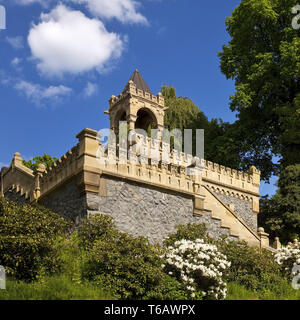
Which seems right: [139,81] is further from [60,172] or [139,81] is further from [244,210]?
[60,172]

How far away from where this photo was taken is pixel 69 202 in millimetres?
15750

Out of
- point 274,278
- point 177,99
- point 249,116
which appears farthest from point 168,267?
point 177,99

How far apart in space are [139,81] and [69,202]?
2111cm

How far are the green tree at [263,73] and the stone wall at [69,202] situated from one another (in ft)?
53.2

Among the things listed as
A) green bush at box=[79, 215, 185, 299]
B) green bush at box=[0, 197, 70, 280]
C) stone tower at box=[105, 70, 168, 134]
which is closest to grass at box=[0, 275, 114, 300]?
green bush at box=[0, 197, 70, 280]

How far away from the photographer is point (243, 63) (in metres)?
31.5

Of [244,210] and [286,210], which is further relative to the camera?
[244,210]

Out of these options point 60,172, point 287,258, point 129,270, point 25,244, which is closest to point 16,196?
point 60,172

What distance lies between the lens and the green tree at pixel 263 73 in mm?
29392

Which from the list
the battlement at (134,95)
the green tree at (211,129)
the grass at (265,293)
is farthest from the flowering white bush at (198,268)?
the battlement at (134,95)

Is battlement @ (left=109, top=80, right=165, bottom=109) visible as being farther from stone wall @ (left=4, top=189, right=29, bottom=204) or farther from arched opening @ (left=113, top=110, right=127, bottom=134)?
stone wall @ (left=4, top=189, right=29, bottom=204)

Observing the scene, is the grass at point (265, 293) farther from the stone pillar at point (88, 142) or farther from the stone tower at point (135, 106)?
the stone tower at point (135, 106)

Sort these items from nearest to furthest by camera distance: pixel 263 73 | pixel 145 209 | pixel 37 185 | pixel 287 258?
pixel 287 258 < pixel 145 209 < pixel 37 185 < pixel 263 73

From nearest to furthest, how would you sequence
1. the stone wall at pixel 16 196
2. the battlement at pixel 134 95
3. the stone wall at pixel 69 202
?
the stone wall at pixel 69 202 → the stone wall at pixel 16 196 → the battlement at pixel 134 95
